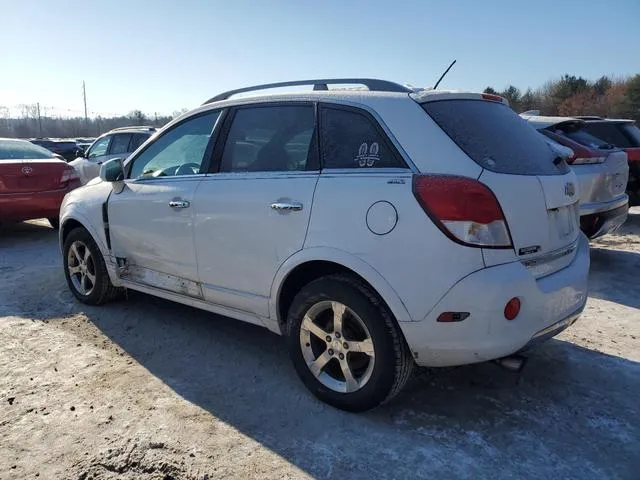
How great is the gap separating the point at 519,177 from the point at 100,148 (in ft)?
36.0

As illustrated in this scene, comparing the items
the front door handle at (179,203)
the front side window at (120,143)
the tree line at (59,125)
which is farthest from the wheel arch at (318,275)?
the tree line at (59,125)

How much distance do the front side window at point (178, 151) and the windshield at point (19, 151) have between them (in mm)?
5129

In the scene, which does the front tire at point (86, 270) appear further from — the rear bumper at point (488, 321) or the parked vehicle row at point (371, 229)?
the rear bumper at point (488, 321)

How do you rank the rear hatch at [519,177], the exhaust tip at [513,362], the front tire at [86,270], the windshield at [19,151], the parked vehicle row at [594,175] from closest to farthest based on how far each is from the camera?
the rear hatch at [519,177]
the exhaust tip at [513,362]
the front tire at [86,270]
the parked vehicle row at [594,175]
the windshield at [19,151]

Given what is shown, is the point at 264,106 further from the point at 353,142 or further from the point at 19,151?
the point at 19,151

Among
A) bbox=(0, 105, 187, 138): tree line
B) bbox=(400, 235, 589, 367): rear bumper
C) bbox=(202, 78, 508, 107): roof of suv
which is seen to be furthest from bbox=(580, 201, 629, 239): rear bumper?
bbox=(0, 105, 187, 138): tree line

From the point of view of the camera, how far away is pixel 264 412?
317 centimetres

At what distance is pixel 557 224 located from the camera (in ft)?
10.3

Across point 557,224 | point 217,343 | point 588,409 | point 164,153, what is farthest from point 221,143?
point 588,409

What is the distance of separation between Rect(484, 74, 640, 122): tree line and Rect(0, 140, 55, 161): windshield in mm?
36551

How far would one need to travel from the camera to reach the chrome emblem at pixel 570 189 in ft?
10.6

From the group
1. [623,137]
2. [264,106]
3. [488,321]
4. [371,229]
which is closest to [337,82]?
[264,106]

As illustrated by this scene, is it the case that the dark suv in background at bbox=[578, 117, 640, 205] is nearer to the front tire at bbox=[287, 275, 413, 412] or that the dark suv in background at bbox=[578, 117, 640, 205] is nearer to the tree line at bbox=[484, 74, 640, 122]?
the front tire at bbox=[287, 275, 413, 412]

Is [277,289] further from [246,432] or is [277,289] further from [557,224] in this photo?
[557,224]
